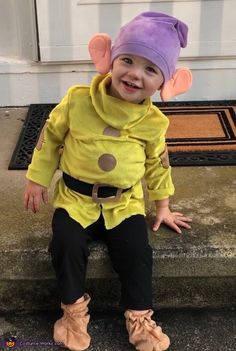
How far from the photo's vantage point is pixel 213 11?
326 cm

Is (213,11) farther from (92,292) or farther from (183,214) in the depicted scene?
(92,292)

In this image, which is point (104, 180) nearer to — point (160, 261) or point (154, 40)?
point (160, 261)

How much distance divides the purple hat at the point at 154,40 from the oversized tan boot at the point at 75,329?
831mm

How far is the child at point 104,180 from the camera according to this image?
1998 millimetres

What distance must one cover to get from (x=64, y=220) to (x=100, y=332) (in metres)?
0.44

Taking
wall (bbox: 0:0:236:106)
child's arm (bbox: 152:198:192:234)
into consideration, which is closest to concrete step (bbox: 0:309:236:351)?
child's arm (bbox: 152:198:192:234)

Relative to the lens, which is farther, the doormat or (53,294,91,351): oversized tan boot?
the doormat

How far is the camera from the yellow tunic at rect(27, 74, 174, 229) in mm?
2020

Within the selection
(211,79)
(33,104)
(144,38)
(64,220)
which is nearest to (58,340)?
(64,220)

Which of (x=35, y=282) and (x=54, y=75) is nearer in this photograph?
(x=35, y=282)

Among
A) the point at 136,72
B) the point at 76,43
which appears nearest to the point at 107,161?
the point at 136,72

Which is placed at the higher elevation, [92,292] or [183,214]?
[183,214]

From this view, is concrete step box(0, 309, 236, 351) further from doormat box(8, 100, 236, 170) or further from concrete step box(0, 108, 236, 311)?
doormat box(8, 100, 236, 170)

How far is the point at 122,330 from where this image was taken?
7.23ft
